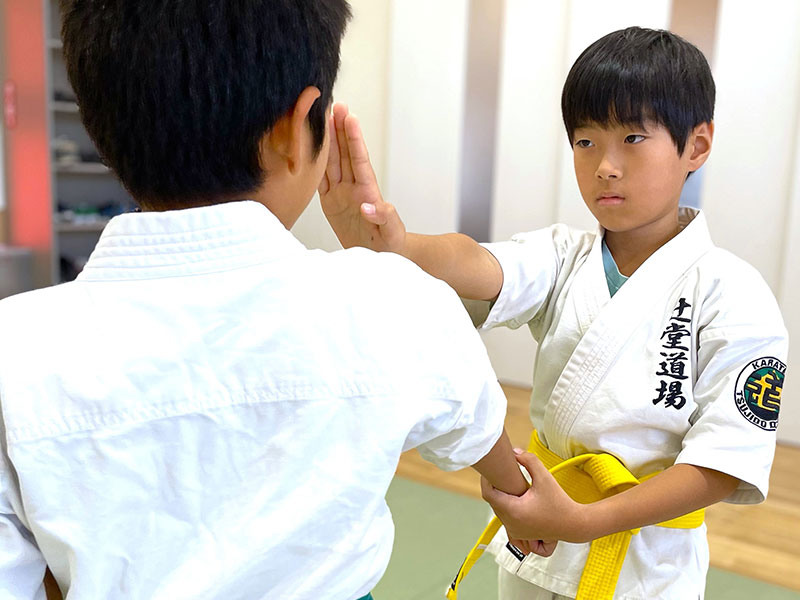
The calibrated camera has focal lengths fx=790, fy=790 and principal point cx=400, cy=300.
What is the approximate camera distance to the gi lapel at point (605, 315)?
1.10 meters

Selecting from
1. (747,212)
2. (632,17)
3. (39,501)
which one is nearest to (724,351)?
(39,501)

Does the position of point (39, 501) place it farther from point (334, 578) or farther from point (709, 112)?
point (709, 112)

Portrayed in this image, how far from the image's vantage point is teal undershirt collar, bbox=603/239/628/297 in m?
1.17

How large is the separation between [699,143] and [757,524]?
2.05 metres

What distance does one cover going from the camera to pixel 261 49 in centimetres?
69

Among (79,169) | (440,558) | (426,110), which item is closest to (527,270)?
(440,558)

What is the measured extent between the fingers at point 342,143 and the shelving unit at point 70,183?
486 cm

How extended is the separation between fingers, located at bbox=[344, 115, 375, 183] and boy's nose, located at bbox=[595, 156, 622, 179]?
31 cm

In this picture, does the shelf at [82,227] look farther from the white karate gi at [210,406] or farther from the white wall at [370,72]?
the white karate gi at [210,406]

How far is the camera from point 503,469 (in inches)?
37.5

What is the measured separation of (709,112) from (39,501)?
98 cm

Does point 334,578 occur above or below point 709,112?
below

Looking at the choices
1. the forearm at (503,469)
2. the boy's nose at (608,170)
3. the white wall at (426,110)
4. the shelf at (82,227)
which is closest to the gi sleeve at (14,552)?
the forearm at (503,469)

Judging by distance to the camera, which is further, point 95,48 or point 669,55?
point 669,55
